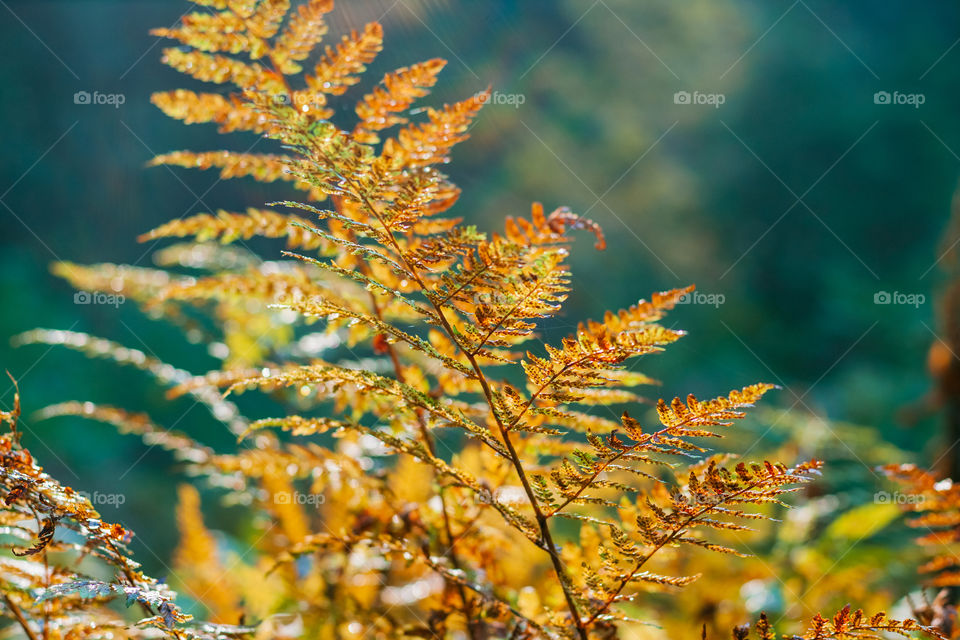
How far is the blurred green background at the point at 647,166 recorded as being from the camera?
7.69m

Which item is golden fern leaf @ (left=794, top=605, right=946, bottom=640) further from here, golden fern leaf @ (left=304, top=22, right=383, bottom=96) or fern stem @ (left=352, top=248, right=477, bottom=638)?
golden fern leaf @ (left=304, top=22, right=383, bottom=96)

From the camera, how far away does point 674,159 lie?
32.5 feet

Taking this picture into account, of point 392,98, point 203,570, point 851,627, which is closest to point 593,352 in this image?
point 851,627

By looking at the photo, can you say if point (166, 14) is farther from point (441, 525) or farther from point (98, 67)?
point (441, 525)

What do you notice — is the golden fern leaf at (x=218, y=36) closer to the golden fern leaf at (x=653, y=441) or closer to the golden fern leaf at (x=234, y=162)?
the golden fern leaf at (x=234, y=162)

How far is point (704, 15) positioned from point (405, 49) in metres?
5.37

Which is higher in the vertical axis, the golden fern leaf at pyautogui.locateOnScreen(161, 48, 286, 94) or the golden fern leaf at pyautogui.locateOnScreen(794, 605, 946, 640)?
the golden fern leaf at pyautogui.locateOnScreen(161, 48, 286, 94)

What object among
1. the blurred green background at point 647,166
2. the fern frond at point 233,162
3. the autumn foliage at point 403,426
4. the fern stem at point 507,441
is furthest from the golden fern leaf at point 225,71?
the blurred green background at point 647,166

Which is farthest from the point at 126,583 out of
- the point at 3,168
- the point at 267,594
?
the point at 3,168

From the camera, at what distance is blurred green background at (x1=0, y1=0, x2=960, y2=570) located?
7691 mm

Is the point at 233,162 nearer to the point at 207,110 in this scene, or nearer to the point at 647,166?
the point at 207,110

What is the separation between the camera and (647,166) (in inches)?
381

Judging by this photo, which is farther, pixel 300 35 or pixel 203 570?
pixel 203 570

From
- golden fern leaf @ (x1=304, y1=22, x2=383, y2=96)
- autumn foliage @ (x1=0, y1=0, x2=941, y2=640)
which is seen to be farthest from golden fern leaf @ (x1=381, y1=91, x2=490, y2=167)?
golden fern leaf @ (x1=304, y1=22, x2=383, y2=96)
